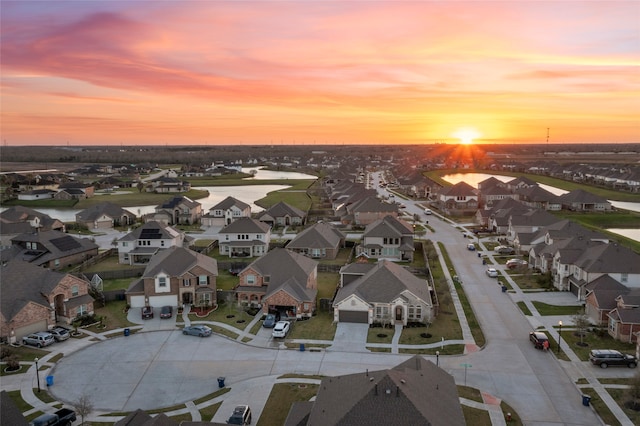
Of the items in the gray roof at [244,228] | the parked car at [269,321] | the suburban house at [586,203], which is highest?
the suburban house at [586,203]

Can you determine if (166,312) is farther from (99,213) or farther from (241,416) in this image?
(99,213)

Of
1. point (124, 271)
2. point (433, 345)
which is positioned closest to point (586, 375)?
point (433, 345)

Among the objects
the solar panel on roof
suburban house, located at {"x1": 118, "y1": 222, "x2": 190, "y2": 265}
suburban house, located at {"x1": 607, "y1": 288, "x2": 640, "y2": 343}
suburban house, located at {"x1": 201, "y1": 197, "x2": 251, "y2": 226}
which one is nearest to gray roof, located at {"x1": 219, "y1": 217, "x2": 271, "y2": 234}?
suburban house, located at {"x1": 118, "y1": 222, "x2": 190, "y2": 265}

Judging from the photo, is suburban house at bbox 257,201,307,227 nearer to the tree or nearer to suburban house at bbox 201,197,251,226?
suburban house at bbox 201,197,251,226

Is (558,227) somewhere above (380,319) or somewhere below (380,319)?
above

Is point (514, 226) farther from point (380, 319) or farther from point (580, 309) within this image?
point (380, 319)

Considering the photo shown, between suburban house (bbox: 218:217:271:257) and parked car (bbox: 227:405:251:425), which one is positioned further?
suburban house (bbox: 218:217:271:257)

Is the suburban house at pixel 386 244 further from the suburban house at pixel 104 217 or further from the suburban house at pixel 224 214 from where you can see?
the suburban house at pixel 104 217

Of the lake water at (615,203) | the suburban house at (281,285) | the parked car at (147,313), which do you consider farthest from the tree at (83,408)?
the lake water at (615,203)
